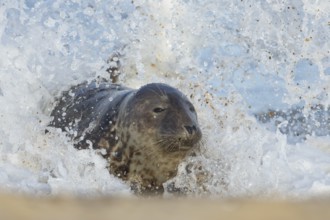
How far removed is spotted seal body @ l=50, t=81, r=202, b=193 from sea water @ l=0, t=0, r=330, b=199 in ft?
0.40

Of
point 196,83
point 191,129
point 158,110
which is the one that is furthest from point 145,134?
point 196,83

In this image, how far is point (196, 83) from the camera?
8.14 metres

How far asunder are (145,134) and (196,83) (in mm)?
2953

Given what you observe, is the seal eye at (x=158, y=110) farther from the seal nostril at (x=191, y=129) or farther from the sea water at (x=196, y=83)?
the sea water at (x=196, y=83)

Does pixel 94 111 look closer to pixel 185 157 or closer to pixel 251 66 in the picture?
pixel 185 157

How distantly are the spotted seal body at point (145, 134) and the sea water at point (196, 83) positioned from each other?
121 mm

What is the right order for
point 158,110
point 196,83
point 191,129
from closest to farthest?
point 191,129 < point 158,110 < point 196,83

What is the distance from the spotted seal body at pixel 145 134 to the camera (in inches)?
199

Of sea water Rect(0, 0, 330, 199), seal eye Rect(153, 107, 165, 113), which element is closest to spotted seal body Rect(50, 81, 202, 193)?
seal eye Rect(153, 107, 165, 113)

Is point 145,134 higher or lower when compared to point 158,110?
lower

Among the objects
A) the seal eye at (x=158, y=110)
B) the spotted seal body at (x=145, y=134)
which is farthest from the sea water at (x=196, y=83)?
the seal eye at (x=158, y=110)

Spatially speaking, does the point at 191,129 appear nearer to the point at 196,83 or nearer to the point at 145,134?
the point at 145,134

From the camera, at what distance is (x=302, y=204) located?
1469mm

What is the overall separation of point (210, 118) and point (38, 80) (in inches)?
79.7
